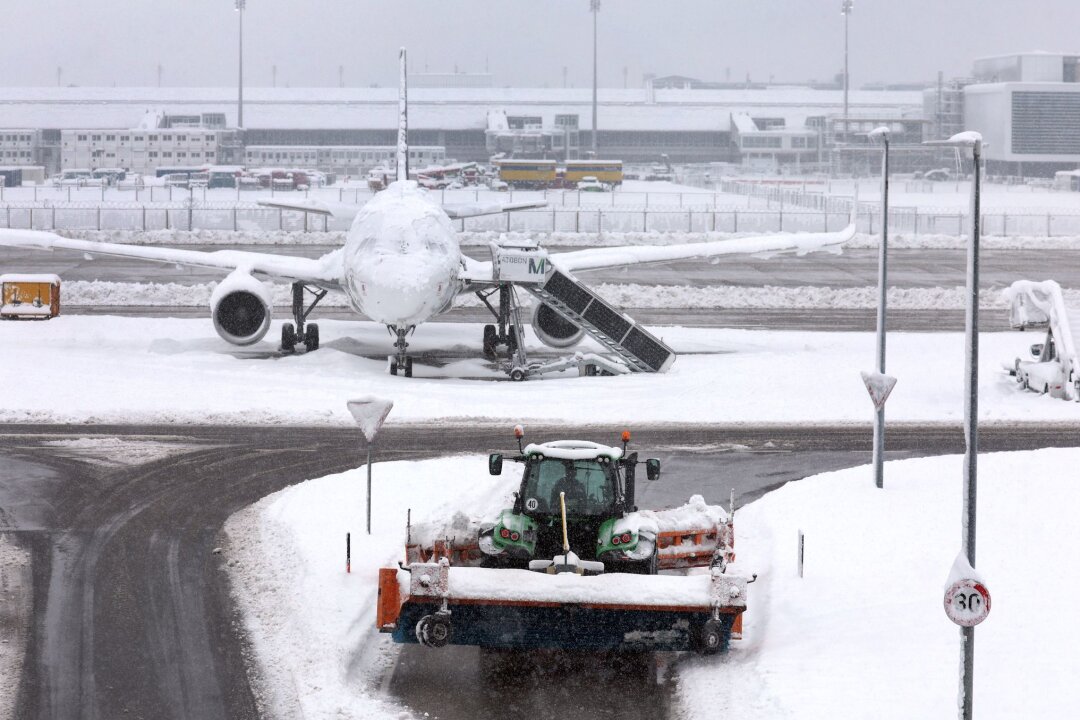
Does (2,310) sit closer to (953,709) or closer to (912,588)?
(912,588)

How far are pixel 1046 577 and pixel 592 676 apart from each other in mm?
6110

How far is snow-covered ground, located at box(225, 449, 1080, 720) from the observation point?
Result: 47.2 ft

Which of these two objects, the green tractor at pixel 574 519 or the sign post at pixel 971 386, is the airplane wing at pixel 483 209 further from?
the sign post at pixel 971 386

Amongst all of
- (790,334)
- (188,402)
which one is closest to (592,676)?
(188,402)

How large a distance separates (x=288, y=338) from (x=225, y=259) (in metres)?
4.51

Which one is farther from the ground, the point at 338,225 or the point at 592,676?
the point at 338,225

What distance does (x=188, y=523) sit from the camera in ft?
71.4

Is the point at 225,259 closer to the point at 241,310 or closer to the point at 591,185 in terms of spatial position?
the point at 241,310

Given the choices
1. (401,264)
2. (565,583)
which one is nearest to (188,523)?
(565,583)

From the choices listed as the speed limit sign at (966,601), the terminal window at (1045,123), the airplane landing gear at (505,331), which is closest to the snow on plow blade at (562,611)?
the speed limit sign at (966,601)

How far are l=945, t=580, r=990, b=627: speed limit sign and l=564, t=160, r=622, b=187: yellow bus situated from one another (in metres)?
113

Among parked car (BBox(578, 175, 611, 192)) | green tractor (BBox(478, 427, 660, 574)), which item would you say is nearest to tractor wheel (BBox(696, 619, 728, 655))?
green tractor (BBox(478, 427, 660, 574))

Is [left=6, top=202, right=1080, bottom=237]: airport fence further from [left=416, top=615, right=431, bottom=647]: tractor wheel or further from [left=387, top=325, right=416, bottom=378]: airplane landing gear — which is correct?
[left=416, top=615, right=431, bottom=647]: tractor wheel

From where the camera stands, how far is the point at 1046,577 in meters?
17.8
